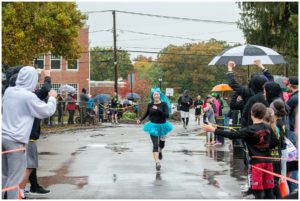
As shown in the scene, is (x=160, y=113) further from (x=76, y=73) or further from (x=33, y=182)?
(x=76, y=73)

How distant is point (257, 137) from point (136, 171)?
16.3 feet

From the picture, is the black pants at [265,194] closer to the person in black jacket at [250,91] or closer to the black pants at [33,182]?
the person in black jacket at [250,91]

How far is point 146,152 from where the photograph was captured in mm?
17625

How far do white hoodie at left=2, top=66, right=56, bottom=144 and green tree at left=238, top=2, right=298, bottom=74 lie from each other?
66.1 feet

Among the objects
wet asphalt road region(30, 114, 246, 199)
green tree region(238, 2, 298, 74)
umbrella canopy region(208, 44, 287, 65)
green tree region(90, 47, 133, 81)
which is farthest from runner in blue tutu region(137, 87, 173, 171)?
green tree region(90, 47, 133, 81)

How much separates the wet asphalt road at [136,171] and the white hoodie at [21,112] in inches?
88.4

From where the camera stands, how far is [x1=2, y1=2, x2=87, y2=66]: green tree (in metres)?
26.9

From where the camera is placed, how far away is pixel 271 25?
94.8ft

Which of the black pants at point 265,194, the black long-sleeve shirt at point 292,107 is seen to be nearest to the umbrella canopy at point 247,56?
the black long-sleeve shirt at point 292,107

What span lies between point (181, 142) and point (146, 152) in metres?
3.85

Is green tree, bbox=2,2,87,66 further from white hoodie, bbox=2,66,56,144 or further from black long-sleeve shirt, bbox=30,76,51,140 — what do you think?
white hoodie, bbox=2,66,56,144

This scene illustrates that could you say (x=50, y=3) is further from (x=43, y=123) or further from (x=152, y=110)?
Result: (x=152, y=110)

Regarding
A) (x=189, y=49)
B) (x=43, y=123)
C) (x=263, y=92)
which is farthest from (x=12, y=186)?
(x=189, y=49)

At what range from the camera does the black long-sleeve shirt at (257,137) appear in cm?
874
